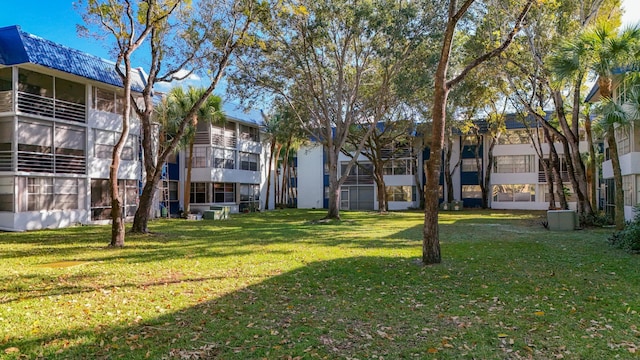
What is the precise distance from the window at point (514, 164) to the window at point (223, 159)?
2442cm

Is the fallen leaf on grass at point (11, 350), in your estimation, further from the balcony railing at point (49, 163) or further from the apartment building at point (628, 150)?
the apartment building at point (628, 150)

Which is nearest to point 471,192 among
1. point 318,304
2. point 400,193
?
point 400,193

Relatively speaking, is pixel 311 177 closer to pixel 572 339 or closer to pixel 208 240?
pixel 208 240

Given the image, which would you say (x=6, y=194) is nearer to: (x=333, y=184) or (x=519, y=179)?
(x=333, y=184)

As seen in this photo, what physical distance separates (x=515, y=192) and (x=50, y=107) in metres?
37.6

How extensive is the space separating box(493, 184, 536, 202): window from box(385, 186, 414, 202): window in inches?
311

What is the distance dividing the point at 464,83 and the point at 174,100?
1696cm

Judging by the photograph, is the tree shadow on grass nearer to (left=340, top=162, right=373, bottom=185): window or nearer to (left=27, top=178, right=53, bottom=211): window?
(left=27, top=178, right=53, bottom=211): window

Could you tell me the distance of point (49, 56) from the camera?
2023 cm

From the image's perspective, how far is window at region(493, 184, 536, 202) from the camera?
41719mm

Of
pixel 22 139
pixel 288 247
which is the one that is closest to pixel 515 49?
pixel 288 247

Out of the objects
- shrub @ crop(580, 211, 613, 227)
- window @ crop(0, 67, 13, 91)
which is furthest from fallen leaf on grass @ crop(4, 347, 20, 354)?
shrub @ crop(580, 211, 613, 227)

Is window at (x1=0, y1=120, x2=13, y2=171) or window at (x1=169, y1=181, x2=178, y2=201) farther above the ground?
window at (x1=0, y1=120, x2=13, y2=171)

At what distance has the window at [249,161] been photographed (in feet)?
127
